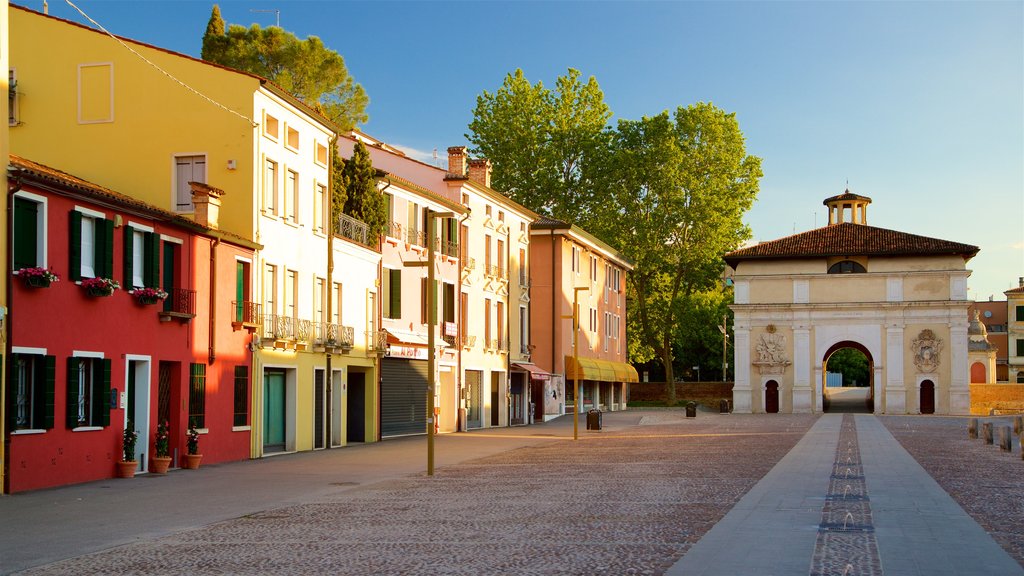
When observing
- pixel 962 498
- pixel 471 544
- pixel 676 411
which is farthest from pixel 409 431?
pixel 676 411

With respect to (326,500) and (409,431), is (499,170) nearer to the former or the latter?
(409,431)

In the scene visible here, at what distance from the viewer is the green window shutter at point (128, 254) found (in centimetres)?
2394

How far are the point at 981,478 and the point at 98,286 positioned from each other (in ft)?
57.4

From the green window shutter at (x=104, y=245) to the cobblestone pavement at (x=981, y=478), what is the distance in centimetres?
1589

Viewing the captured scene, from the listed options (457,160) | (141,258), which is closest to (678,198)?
(457,160)

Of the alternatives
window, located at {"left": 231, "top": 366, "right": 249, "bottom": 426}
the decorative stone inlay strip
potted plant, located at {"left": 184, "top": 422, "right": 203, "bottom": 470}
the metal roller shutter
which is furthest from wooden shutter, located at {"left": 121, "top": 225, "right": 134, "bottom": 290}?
the metal roller shutter

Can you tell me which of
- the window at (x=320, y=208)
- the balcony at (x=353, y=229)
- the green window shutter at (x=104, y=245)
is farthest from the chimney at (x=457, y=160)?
the green window shutter at (x=104, y=245)

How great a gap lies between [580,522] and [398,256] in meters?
25.2

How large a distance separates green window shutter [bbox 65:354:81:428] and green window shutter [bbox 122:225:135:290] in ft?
8.11

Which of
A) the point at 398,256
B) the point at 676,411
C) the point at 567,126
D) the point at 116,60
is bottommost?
the point at 676,411

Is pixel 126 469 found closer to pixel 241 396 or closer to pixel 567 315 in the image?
pixel 241 396

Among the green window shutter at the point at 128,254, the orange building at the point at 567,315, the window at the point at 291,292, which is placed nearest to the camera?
the green window shutter at the point at 128,254

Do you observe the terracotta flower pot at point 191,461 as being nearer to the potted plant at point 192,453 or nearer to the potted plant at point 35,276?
the potted plant at point 192,453

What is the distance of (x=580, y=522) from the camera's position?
52.6 feet
